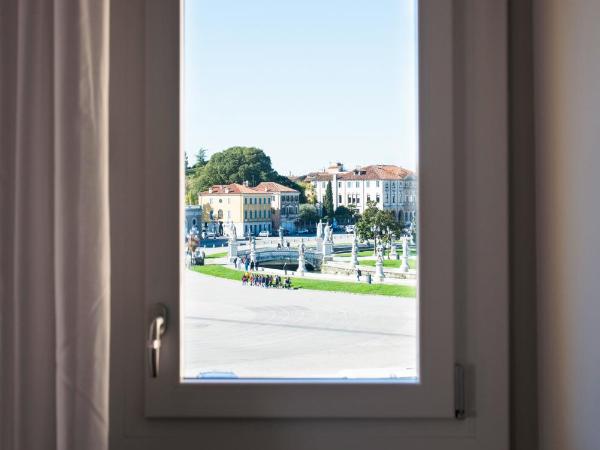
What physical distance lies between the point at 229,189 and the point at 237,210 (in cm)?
5

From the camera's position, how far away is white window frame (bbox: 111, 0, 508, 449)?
147cm

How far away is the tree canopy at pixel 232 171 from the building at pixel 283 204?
1 centimetres

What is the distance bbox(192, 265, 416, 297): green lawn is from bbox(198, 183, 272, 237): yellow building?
0.08 m

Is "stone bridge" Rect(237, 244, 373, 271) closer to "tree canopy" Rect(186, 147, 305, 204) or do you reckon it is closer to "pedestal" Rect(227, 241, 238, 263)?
"pedestal" Rect(227, 241, 238, 263)

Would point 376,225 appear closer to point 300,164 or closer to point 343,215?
point 343,215
